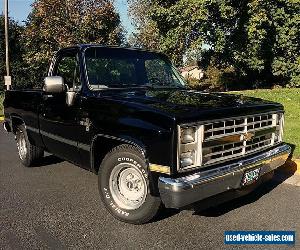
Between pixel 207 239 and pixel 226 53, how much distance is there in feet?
81.9

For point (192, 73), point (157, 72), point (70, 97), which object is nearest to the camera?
point (70, 97)

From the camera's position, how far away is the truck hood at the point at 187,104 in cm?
379

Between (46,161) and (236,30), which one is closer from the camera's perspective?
(46,161)

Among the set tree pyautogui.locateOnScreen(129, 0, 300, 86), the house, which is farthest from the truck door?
the house

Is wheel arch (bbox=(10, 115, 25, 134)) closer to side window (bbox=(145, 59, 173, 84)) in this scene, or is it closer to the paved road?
the paved road

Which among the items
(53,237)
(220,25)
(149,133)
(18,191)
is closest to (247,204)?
(149,133)

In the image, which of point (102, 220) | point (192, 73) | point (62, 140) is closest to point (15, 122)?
point (62, 140)


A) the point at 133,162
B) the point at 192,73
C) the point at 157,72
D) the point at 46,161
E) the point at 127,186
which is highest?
the point at 192,73

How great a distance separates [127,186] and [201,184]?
3.44 feet

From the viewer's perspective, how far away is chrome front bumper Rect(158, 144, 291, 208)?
3.61m

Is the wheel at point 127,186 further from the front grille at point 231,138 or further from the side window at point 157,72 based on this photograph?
the side window at point 157,72

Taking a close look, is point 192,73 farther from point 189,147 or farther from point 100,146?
point 189,147

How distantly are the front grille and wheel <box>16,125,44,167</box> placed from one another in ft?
11.9

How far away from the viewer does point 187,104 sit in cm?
413
